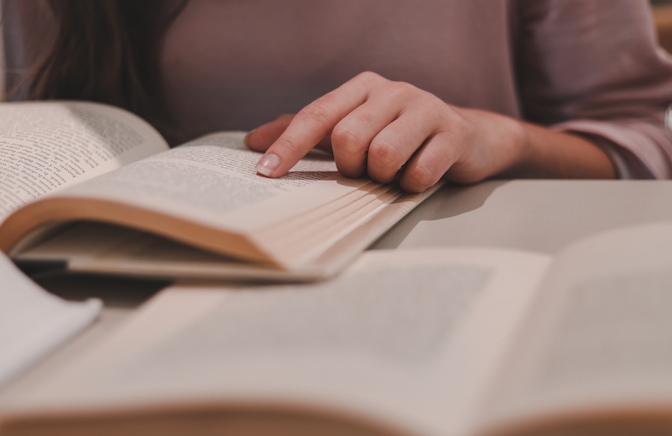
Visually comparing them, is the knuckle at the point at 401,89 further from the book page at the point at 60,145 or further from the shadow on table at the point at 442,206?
the book page at the point at 60,145

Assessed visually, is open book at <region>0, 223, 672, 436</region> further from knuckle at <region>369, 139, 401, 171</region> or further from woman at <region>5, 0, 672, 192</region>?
woman at <region>5, 0, 672, 192</region>

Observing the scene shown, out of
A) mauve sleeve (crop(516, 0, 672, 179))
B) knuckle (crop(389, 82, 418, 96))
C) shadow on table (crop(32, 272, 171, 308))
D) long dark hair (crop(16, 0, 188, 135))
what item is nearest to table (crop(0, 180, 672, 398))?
shadow on table (crop(32, 272, 171, 308))

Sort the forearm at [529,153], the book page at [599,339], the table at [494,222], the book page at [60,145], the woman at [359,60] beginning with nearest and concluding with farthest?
the book page at [599,339], the table at [494,222], the book page at [60,145], the forearm at [529,153], the woman at [359,60]

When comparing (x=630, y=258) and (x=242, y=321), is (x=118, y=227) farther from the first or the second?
(x=630, y=258)

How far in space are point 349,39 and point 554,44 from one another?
37 centimetres

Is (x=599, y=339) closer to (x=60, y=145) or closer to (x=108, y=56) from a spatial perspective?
(x=60, y=145)

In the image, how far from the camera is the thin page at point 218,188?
27 cm

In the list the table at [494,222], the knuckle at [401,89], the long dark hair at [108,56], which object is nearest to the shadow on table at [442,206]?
the table at [494,222]

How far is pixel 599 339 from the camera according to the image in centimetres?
19

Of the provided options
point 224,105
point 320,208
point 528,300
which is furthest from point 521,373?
point 224,105

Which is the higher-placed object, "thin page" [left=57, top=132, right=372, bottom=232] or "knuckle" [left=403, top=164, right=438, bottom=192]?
"thin page" [left=57, top=132, right=372, bottom=232]

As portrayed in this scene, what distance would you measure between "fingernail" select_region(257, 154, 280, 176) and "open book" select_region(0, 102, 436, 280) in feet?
0.04

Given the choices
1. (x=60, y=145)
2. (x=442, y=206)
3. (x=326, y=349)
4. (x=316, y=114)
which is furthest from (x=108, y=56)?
(x=326, y=349)

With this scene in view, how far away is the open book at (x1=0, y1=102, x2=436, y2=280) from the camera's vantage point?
259 millimetres
